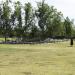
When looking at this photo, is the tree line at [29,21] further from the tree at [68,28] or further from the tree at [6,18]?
the tree at [68,28]

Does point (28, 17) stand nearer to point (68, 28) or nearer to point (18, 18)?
point (18, 18)

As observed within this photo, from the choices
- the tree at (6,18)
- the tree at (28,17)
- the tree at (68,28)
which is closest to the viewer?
the tree at (6,18)

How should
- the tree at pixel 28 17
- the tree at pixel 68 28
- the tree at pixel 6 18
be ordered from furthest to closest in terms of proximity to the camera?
1. the tree at pixel 68 28
2. the tree at pixel 28 17
3. the tree at pixel 6 18

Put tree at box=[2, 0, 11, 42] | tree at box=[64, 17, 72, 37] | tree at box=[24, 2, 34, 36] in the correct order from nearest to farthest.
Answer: tree at box=[2, 0, 11, 42] < tree at box=[24, 2, 34, 36] < tree at box=[64, 17, 72, 37]

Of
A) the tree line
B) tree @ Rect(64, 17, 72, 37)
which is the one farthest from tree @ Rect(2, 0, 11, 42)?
tree @ Rect(64, 17, 72, 37)

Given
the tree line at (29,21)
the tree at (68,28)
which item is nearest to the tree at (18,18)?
the tree line at (29,21)

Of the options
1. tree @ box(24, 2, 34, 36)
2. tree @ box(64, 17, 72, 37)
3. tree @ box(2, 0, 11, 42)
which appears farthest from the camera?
tree @ box(64, 17, 72, 37)

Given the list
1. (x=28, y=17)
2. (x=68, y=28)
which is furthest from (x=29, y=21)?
(x=68, y=28)

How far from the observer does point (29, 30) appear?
78.6 meters

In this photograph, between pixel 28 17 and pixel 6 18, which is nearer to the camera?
pixel 6 18

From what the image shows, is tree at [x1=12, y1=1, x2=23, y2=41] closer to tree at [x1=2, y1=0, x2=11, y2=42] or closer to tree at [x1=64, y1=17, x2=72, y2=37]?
tree at [x1=2, y1=0, x2=11, y2=42]

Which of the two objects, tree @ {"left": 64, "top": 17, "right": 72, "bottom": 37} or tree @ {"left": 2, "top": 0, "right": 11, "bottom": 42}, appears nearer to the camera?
tree @ {"left": 2, "top": 0, "right": 11, "bottom": 42}

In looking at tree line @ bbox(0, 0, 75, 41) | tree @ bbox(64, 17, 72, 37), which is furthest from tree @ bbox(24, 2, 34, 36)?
tree @ bbox(64, 17, 72, 37)

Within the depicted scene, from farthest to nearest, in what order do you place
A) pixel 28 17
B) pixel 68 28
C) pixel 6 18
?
1. pixel 68 28
2. pixel 28 17
3. pixel 6 18
